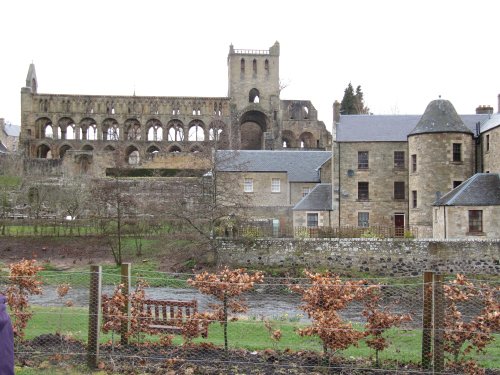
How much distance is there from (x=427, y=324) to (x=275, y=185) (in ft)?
113

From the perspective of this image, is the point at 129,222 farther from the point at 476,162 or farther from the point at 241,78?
the point at 241,78

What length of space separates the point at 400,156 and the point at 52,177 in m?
32.8

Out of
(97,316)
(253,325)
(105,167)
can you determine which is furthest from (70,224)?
(97,316)

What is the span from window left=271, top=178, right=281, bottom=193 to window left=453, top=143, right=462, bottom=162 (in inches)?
558

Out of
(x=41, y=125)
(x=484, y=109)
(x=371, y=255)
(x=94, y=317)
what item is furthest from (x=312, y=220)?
(x=41, y=125)

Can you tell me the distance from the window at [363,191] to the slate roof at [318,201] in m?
1.89

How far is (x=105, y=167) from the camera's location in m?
57.5

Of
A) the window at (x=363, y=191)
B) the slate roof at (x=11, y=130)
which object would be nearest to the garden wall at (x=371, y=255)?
the window at (x=363, y=191)

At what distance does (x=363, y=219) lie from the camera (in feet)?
118

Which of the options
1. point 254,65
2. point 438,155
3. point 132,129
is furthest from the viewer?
point 132,129

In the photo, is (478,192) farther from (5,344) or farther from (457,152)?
(5,344)

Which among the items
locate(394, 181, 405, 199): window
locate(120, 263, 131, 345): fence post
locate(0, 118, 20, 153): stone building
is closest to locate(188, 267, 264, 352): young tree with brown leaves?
locate(120, 263, 131, 345): fence post

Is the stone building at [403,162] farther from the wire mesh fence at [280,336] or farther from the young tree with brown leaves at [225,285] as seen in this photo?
the young tree with brown leaves at [225,285]

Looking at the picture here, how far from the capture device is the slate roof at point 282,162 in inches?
1686
